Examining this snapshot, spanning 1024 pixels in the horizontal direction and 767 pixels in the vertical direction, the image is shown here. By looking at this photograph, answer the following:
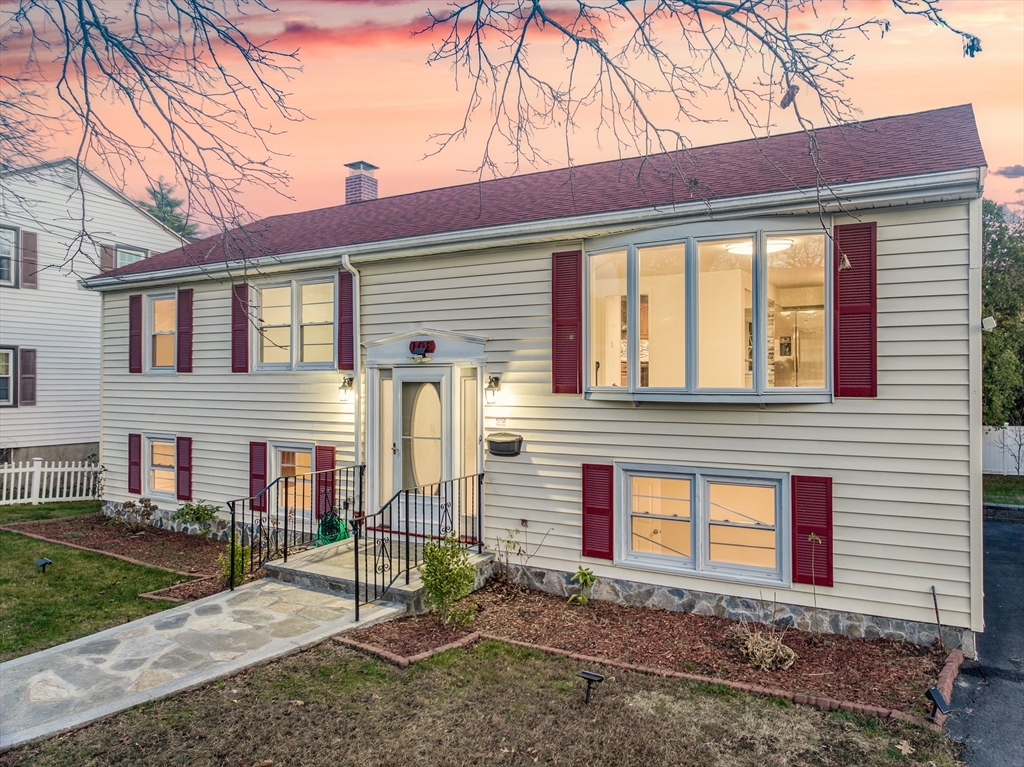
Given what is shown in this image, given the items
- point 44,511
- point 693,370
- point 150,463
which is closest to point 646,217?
point 693,370

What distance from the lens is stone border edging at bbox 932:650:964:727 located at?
15.4ft

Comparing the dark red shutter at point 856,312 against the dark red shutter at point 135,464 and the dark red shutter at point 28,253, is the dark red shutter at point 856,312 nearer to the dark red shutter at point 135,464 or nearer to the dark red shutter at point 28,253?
the dark red shutter at point 135,464

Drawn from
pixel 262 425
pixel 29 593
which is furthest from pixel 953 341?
pixel 29 593

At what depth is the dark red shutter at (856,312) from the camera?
6094 mm

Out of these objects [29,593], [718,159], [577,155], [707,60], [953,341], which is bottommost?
[29,593]

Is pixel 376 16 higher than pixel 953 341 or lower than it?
higher

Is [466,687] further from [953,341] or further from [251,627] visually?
[953,341]

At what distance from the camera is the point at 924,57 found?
4.93 meters

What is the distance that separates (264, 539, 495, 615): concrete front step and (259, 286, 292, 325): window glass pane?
12.4ft

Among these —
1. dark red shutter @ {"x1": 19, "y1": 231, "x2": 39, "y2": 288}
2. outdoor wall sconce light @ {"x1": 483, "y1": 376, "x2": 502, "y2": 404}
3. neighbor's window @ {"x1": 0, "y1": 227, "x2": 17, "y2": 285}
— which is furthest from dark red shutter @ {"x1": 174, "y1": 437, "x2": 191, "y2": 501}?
neighbor's window @ {"x1": 0, "y1": 227, "x2": 17, "y2": 285}

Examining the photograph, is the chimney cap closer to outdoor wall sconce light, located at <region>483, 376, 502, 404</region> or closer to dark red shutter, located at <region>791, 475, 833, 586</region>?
outdoor wall sconce light, located at <region>483, 376, 502, 404</region>

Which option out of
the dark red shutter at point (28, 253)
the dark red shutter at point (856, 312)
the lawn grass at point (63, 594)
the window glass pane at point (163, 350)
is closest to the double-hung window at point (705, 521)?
the dark red shutter at point (856, 312)

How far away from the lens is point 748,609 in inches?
259

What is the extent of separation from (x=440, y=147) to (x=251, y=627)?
16.0ft
